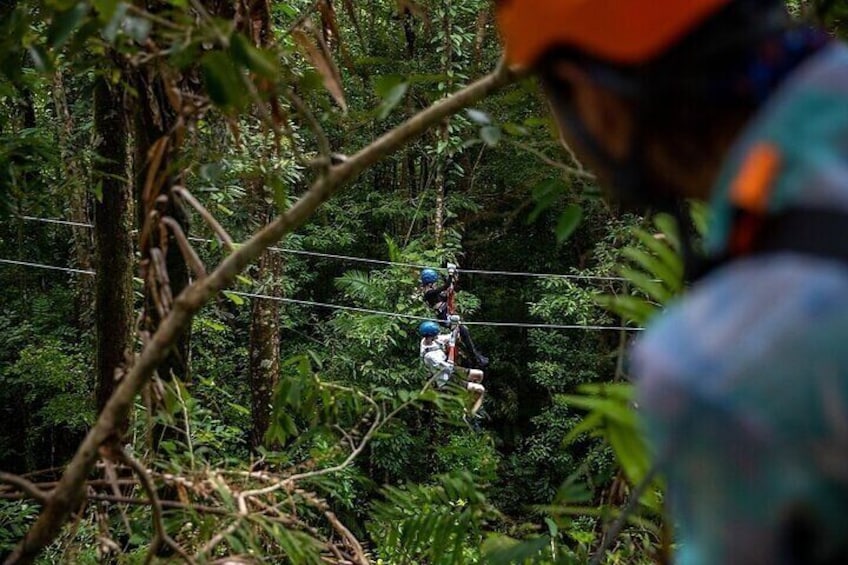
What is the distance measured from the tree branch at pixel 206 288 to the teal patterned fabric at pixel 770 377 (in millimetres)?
563

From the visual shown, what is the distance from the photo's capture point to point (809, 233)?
1.13ft

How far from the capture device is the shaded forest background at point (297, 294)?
113 cm

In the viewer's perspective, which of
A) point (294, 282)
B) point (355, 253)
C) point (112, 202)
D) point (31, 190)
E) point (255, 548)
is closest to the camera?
point (255, 548)

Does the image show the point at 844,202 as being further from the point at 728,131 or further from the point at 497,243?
the point at 497,243

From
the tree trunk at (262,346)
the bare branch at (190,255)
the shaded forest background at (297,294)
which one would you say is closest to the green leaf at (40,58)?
the shaded forest background at (297,294)

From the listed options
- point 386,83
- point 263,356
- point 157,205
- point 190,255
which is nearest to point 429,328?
point 263,356

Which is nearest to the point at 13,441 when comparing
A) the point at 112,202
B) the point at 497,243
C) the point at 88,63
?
the point at 497,243

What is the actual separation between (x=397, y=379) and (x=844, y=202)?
25.7ft

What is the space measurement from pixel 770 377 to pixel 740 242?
0.08 m

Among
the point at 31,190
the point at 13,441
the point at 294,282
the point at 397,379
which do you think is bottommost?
the point at 13,441

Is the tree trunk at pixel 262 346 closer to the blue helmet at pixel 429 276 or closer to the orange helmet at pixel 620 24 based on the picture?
the blue helmet at pixel 429 276

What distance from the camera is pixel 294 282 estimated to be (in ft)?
30.9

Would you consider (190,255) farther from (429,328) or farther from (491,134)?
(429,328)

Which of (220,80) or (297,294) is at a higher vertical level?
(220,80)
